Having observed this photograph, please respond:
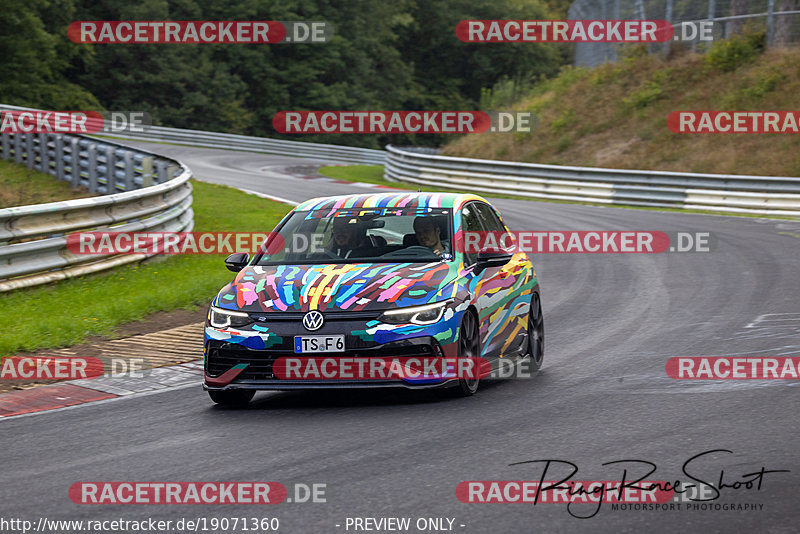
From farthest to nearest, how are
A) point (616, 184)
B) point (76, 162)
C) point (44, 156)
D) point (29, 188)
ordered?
point (616, 184) < point (44, 156) < point (76, 162) < point (29, 188)

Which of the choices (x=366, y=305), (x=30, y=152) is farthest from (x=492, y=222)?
(x=30, y=152)

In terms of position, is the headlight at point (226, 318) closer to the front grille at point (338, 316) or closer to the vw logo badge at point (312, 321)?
the front grille at point (338, 316)

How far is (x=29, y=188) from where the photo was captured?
21.9 metres

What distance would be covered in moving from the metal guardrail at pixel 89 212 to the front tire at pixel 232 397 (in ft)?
15.8

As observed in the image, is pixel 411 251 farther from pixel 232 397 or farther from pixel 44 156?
pixel 44 156

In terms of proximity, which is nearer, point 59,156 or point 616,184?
point 59,156

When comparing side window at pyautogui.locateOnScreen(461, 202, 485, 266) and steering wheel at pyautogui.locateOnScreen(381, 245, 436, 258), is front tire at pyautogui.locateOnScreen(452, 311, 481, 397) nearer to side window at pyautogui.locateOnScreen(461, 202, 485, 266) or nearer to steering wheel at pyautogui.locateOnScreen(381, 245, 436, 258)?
side window at pyautogui.locateOnScreen(461, 202, 485, 266)

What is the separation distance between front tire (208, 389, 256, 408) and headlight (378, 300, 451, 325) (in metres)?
1.27

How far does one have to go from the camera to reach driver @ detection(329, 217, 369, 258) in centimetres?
871

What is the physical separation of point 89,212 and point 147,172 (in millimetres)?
5533

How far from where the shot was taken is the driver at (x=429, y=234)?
342 inches

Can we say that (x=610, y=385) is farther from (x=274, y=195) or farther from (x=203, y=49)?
(x=203, y=49)

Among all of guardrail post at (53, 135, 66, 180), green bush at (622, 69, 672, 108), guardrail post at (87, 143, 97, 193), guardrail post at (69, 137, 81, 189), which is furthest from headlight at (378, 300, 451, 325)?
green bush at (622, 69, 672, 108)

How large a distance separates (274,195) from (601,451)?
22345mm
